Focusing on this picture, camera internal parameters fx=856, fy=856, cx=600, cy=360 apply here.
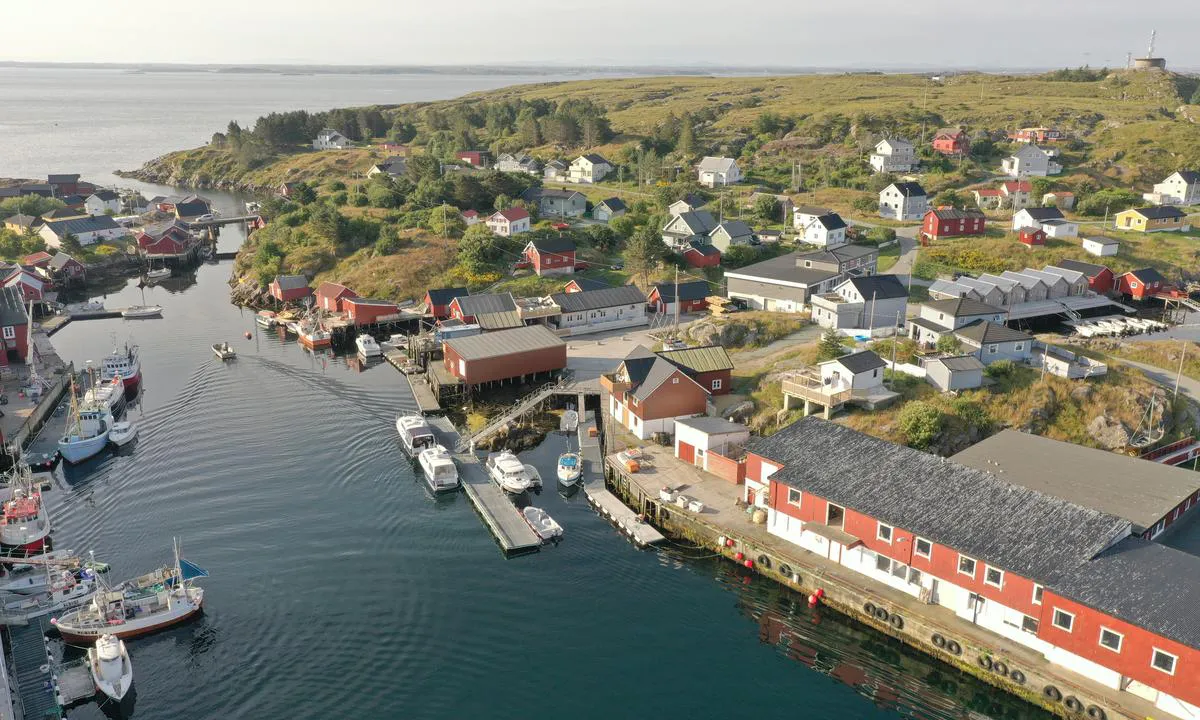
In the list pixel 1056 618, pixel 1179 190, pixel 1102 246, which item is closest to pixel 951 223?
pixel 1102 246

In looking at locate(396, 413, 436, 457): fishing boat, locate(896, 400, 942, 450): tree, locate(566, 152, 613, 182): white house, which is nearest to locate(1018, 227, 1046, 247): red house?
locate(896, 400, 942, 450): tree

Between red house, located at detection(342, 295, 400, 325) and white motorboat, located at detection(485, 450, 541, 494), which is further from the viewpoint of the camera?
red house, located at detection(342, 295, 400, 325)

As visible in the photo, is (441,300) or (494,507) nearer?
(494,507)

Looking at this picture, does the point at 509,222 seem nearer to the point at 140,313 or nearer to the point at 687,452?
the point at 140,313

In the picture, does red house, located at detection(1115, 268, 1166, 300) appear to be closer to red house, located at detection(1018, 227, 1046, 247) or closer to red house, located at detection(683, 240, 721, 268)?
red house, located at detection(1018, 227, 1046, 247)

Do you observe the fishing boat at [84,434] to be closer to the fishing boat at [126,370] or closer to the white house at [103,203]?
the fishing boat at [126,370]
